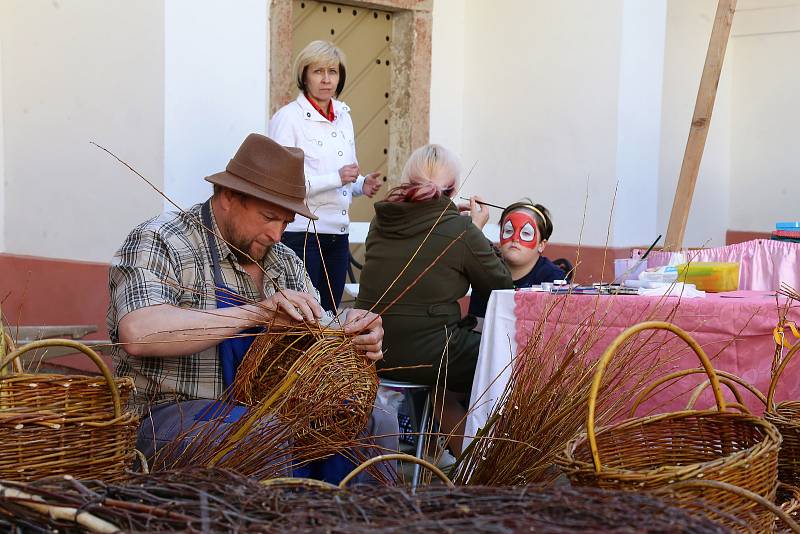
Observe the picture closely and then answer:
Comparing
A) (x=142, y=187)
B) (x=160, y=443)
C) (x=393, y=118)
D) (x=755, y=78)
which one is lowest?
(x=160, y=443)

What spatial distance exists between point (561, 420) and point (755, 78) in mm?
6369

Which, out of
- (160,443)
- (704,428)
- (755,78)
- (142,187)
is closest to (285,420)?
(160,443)

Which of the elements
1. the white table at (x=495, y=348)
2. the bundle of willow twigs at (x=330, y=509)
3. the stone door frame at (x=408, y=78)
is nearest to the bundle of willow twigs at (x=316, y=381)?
the bundle of willow twigs at (x=330, y=509)

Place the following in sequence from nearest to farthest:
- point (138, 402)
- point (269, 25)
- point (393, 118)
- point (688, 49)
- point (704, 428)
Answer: point (704, 428) → point (138, 402) → point (269, 25) → point (393, 118) → point (688, 49)

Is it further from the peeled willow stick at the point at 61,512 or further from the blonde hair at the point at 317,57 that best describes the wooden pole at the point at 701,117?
the peeled willow stick at the point at 61,512

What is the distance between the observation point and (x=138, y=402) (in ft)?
8.84

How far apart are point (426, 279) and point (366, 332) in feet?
3.89

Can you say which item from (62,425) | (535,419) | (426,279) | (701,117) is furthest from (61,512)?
(701,117)

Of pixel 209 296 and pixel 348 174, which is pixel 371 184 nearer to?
pixel 348 174

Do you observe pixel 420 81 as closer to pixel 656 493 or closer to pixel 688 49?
pixel 688 49

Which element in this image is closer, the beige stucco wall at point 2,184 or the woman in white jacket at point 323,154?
the woman in white jacket at point 323,154

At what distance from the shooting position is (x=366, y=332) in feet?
8.41

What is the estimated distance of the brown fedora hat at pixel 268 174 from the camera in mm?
2842

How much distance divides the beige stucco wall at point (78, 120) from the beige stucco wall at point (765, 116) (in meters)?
4.91
